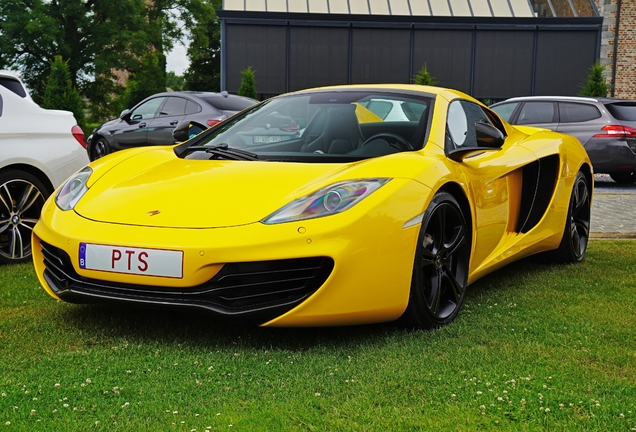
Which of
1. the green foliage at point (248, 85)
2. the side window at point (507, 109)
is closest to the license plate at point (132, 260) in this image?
the side window at point (507, 109)

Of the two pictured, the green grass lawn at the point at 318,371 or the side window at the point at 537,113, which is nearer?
the green grass lawn at the point at 318,371

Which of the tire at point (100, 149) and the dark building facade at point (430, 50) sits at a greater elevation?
the dark building facade at point (430, 50)

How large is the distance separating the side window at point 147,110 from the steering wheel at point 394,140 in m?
9.65

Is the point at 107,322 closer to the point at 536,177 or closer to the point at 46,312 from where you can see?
the point at 46,312

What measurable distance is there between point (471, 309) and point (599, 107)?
924 centimetres

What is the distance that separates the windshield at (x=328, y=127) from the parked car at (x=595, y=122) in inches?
335

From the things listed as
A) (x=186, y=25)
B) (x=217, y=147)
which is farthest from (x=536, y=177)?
(x=186, y=25)

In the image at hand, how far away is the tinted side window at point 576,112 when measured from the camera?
12.5 metres

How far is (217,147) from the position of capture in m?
4.43

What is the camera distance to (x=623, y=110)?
41.1ft

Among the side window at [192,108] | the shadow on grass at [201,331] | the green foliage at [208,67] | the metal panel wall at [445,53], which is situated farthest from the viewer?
the green foliage at [208,67]

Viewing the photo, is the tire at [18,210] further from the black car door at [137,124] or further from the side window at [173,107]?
the black car door at [137,124]

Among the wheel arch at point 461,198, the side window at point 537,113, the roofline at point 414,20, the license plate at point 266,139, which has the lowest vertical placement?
the side window at point 537,113

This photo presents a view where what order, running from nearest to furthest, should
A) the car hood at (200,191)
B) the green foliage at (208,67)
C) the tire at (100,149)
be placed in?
the car hood at (200,191) < the tire at (100,149) < the green foliage at (208,67)
